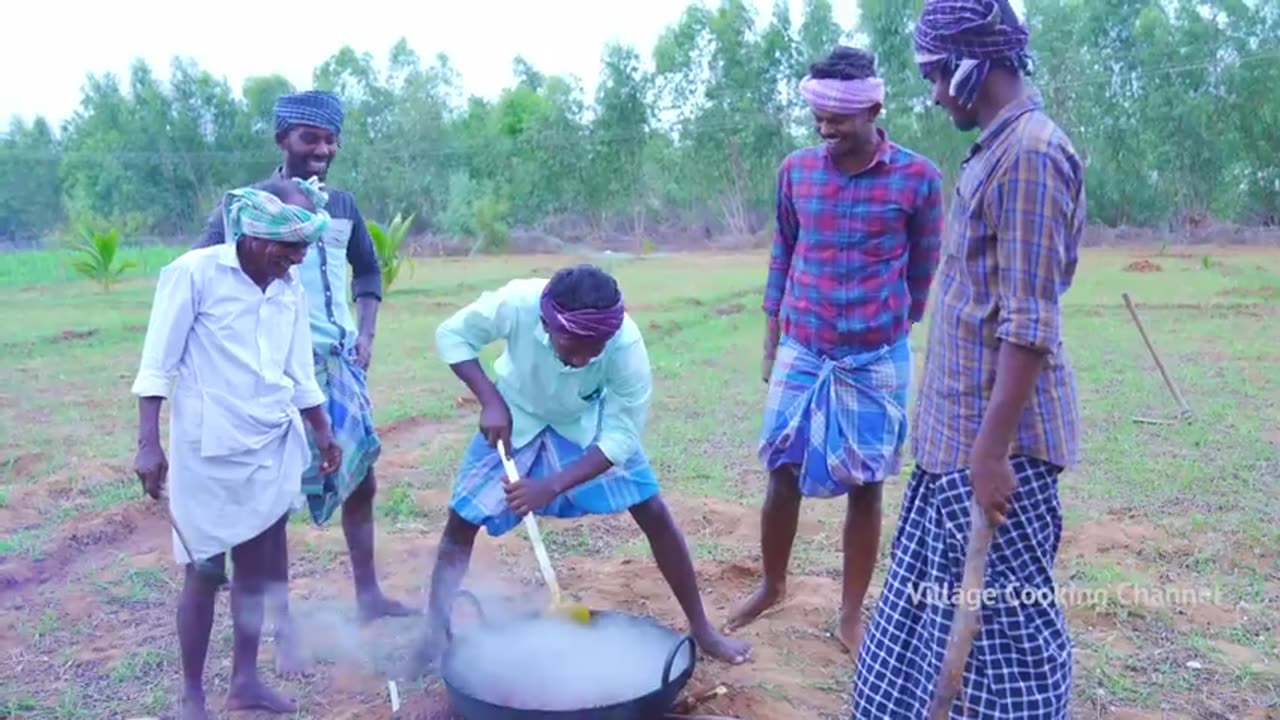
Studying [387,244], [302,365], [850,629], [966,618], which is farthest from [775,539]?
[387,244]

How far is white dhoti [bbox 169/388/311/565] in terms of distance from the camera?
2.80 meters

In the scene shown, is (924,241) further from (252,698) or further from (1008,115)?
(252,698)

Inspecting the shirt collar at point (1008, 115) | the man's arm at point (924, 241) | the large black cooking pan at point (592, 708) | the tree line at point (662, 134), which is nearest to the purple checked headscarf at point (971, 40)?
the shirt collar at point (1008, 115)

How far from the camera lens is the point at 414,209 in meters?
35.5

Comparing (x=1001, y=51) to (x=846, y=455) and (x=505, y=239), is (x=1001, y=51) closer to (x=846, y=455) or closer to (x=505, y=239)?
(x=846, y=455)

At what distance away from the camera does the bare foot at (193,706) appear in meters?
2.90

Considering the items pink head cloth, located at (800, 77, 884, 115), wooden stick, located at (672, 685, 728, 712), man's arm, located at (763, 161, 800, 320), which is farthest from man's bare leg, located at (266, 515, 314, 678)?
pink head cloth, located at (800, 77, 884, 115)

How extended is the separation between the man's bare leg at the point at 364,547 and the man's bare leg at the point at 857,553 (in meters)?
1.52

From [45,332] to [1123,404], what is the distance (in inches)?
426

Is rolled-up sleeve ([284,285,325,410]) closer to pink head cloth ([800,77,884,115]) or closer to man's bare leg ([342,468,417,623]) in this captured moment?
man's bare leg ([342,468,417,623])

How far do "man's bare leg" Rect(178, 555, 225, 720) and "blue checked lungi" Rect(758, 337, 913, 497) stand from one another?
1.67 metres

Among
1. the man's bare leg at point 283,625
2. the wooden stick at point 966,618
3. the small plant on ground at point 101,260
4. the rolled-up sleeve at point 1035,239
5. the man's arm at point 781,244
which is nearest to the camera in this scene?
the rolled-up sleeve at point 1035,239

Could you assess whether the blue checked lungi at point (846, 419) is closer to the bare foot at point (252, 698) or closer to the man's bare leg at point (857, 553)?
the man's bare leg at point (857, 553)

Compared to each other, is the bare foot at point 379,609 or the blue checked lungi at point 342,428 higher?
the blue checked lungi at point 342,428
